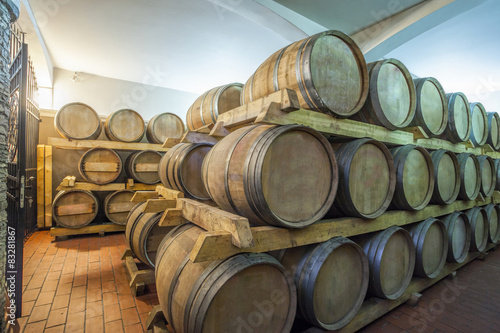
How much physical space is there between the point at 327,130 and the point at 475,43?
5.72m

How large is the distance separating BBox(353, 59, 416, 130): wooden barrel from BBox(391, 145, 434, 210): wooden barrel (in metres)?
0.30

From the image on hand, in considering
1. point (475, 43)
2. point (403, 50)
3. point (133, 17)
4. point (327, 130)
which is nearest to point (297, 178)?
point (327, 130)

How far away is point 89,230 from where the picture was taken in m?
4.99

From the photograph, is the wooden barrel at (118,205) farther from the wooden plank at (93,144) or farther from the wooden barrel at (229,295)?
the wooden barrel at (229,295)

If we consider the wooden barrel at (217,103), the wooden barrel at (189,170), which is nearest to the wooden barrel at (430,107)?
the wooden barrel at (217,103)

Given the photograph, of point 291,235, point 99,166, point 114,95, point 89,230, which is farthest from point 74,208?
point 291,235

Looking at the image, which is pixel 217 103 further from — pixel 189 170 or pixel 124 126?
pixel 124 126

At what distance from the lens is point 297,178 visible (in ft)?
5.95

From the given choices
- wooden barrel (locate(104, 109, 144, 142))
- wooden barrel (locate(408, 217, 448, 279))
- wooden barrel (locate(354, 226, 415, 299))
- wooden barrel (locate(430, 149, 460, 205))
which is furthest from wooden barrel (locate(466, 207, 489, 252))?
wooden barrel (locate(104, 109, 144, 142))

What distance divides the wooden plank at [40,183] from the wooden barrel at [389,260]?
567 cm

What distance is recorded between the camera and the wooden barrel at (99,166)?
497 cm

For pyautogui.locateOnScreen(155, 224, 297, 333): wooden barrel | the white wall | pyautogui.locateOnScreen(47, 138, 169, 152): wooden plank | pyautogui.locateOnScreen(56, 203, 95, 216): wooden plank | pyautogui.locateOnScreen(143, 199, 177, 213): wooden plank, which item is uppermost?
the white wall

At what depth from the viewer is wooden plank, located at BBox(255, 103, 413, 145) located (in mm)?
1797

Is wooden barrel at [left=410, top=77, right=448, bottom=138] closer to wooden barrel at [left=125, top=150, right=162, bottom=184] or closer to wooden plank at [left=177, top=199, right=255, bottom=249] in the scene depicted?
wooden plank at [left=177, top=199, right=255, bottom=249]
